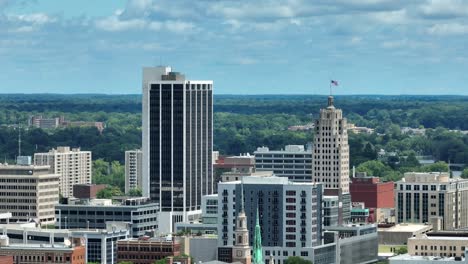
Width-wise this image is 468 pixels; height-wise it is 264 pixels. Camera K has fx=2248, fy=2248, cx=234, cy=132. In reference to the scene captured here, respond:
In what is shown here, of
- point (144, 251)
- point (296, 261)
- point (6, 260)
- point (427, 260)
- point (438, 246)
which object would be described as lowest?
point (296, 261)

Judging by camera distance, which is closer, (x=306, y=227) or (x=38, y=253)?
(x=38, y=253)

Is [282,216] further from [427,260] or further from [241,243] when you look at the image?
[427,260]

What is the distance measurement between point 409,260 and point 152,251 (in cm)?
2907

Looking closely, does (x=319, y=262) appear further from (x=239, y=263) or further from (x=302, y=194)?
(x=239, y=263)

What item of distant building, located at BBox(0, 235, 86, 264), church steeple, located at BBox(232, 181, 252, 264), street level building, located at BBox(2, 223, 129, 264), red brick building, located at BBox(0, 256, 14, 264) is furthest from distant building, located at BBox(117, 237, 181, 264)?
red brick building, located at BBox(0, 256, 14, 264)

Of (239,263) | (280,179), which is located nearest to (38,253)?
(239,263)

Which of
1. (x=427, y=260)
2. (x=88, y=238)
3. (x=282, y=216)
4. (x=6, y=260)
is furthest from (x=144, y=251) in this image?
(x=427, y=260)

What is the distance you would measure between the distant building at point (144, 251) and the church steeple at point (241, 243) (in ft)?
25.0

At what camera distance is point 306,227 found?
190750 mm

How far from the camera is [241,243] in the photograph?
175 metres

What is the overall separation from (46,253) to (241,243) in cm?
1515

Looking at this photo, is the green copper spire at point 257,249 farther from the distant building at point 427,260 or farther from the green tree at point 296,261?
the distant building at point 427,260

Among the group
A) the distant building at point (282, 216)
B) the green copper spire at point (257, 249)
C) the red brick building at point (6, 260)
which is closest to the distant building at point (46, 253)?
the red brick building at point (6, 260)

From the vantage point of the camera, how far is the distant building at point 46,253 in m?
174
